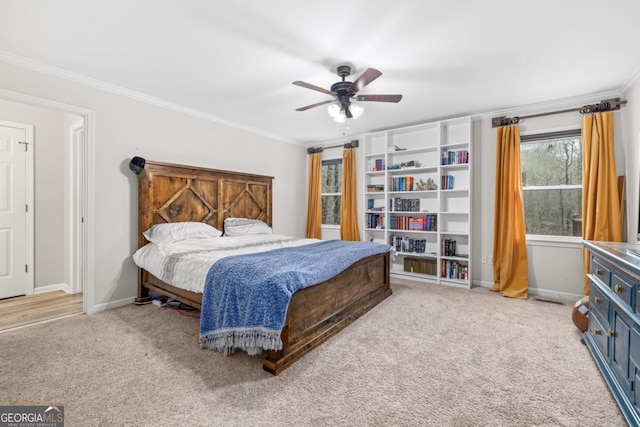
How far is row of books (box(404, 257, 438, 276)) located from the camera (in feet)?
14.8

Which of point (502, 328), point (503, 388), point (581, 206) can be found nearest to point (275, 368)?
point (503, 388)

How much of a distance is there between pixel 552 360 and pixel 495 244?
6.92ft

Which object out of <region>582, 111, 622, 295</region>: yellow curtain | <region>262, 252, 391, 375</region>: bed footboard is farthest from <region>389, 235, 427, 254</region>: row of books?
<region>582, 111, 622, 295</region>: yellow curtain

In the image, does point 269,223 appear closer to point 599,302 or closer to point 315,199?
point 315,199

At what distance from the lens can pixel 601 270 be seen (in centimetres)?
212

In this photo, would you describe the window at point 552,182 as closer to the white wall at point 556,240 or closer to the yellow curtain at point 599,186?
the white wall at point 556,240

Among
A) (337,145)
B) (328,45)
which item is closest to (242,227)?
(337,145)

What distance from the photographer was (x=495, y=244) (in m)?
4.05

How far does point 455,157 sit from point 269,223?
3.21m

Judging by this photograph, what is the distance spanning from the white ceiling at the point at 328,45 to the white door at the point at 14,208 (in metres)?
1.53

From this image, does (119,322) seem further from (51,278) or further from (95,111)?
(95,111)

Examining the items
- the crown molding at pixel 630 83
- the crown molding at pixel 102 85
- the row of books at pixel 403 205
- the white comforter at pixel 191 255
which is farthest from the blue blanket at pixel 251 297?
the crown molding at pixel 630 83

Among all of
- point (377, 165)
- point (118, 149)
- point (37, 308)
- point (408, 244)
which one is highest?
point (377, 165)

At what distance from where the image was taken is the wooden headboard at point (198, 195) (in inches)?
137
